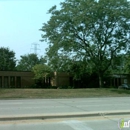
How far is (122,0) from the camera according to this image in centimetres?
3906

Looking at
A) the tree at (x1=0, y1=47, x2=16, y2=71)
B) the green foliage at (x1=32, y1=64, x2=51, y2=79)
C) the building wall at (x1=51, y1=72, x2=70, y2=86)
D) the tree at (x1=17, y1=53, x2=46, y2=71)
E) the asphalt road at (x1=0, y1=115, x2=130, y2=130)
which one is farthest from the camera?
the tree at (x1=17, y1=53, x2=46, y2=71)

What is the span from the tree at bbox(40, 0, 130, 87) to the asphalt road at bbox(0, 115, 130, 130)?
27663 mm

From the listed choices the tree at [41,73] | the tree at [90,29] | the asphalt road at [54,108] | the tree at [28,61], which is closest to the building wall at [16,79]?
the tree at [41,73]

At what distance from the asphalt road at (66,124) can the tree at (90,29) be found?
90.8 feet

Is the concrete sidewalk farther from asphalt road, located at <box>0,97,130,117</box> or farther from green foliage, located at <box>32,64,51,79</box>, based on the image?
green foliage, located at <box>32,64,51,79</box>

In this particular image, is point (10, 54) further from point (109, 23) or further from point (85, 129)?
point (85, 129)

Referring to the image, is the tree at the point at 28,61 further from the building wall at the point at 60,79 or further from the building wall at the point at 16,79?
the building wall at the point at 16,79

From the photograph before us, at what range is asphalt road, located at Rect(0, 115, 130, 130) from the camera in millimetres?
9289

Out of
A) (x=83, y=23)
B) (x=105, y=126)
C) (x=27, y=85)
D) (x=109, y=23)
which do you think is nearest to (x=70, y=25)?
(x=83, y=23)

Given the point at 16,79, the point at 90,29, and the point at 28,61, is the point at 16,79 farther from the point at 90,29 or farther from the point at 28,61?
the point at 28,61

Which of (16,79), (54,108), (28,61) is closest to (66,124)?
(54,108)

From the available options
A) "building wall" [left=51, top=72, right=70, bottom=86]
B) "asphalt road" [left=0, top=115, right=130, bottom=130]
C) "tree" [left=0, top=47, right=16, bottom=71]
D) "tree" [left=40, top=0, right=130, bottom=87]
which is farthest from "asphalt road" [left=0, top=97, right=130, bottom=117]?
"tree" [left=0, top=47, right=16, bottom=71]

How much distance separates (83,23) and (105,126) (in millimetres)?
30500

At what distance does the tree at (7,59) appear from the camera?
88250 mm
